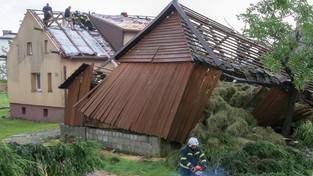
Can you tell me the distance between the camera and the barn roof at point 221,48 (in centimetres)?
1805

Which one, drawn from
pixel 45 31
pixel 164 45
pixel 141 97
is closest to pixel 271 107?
pixel 164 45

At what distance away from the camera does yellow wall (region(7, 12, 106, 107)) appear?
102 feet

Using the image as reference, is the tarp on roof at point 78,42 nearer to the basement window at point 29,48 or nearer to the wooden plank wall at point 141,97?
the basement window at point 29,48

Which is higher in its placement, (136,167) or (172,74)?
(172,74)

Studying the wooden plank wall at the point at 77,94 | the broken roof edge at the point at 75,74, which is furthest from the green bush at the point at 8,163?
the broken roof edge at the point at 75,74

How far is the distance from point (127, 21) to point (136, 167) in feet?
63.3

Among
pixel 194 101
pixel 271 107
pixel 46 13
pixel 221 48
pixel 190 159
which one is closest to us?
pixel 190 159

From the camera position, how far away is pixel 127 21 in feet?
113

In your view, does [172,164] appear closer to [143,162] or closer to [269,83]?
[143,162]

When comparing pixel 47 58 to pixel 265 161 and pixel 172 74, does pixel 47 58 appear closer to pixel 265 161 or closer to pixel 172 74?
pixel 172 74

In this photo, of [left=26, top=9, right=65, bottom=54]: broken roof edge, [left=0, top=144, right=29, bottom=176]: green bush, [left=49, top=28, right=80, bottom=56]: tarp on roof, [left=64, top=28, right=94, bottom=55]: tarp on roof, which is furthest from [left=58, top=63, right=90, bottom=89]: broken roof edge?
[left=0, top=144, right=29, bottom=176]: green bush

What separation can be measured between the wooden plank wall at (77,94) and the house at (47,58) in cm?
687

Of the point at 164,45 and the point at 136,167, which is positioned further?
the point at 164,45

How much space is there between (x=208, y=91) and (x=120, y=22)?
16.6 metres
